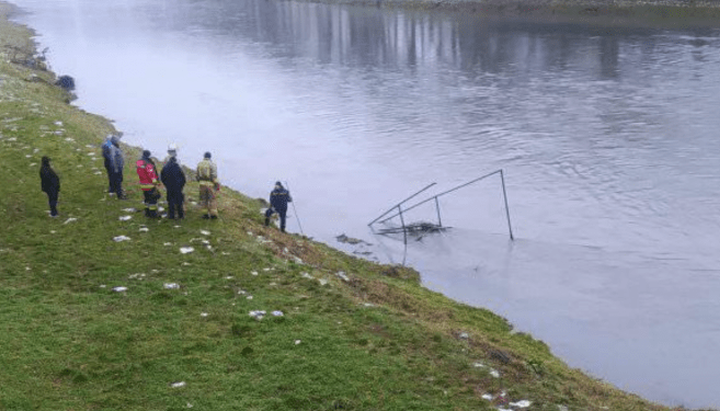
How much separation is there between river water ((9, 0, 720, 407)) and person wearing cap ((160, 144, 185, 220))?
11392 mm

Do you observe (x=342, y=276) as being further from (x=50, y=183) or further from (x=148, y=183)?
(x=50, y=183)

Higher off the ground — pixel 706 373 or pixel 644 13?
pixel 644 13

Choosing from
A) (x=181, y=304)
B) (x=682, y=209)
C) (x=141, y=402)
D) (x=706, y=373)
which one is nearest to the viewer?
(x=141, y=402)

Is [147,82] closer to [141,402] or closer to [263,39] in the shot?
[263,39]

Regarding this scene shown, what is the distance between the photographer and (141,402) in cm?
1656

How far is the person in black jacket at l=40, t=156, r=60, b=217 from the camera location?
27.1 metres

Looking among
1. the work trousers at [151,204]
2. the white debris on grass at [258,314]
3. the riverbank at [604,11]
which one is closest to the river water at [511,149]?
the riverbank at [604,11]

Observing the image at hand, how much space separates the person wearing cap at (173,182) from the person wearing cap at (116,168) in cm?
309

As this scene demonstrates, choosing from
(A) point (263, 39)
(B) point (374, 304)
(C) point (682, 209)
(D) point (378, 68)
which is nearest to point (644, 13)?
(D) point (378, 68)

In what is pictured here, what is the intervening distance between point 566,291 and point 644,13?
97.5 metres

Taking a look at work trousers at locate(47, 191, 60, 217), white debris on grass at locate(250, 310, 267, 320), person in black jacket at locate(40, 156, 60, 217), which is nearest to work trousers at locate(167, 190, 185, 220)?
person in black jacket at locate(40, 156, 60, 217)

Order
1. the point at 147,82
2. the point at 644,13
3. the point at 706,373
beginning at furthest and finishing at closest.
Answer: the point at 644,13 → the point at 147,82 → the point at 706,373

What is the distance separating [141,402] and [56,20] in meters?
166

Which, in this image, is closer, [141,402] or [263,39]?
[141,402]
